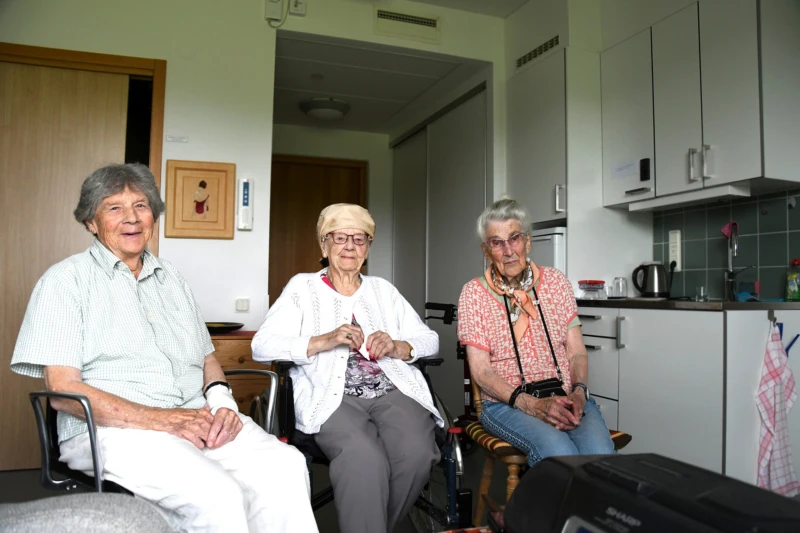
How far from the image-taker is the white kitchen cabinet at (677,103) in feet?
8.95

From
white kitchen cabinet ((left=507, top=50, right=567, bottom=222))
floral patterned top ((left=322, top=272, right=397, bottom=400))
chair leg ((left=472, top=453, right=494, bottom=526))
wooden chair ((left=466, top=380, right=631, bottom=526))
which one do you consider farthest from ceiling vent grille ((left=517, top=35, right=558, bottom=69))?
chair leg ((left=472, top=453, right=494, bottom=526))

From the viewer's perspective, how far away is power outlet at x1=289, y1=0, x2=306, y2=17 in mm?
3367

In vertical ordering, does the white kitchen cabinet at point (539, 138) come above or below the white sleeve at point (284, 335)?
above

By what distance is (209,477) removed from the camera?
4.04 ft

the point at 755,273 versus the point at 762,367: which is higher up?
the point at 755,273

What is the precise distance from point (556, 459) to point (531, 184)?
300 cm

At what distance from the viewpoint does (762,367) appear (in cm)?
222

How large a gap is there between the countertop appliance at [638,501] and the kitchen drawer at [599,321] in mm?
2144

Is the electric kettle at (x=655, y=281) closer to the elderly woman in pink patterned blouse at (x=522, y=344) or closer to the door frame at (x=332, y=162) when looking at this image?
the elderly woman in pink patterned blouse at (x=522, y=344)

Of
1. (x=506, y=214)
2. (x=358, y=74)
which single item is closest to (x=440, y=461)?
(x=506, y=214)

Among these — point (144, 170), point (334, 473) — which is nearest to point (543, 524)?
point (334, 473)

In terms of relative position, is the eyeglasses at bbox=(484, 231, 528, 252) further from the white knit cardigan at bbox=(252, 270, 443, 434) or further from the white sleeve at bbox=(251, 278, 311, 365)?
the white sleeve at bbox=(251, 278, 311, 365)

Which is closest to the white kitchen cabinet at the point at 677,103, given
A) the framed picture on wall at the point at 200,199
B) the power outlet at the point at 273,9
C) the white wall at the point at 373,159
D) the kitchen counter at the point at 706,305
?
the kitchen counter at the point at 706,305

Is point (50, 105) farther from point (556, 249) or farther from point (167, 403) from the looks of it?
point (556, 249)
